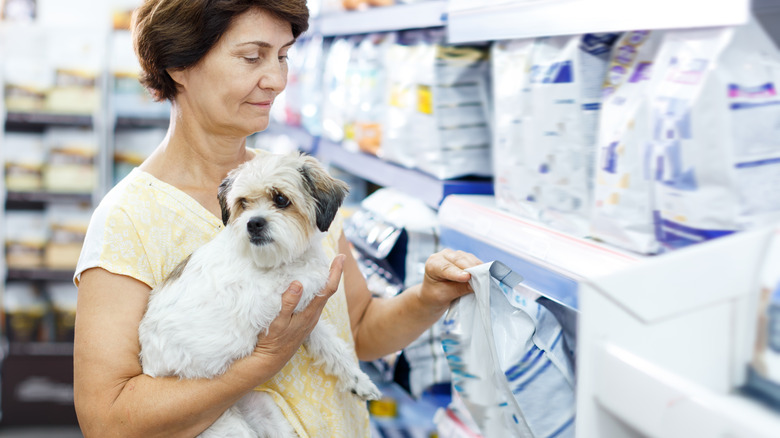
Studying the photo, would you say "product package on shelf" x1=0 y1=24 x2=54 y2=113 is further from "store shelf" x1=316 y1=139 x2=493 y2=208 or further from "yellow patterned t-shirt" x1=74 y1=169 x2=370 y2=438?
"yellow patterned t-shirt" x1=74 y1=169 x2=370 y2=438

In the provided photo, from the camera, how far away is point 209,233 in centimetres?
151

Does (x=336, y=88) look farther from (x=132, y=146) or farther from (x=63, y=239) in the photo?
(x=63, y=239)

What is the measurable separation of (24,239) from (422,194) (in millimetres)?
3891

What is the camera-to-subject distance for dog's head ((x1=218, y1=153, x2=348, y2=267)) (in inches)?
52.7

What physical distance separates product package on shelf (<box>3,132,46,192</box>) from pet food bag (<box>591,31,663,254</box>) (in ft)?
15.2

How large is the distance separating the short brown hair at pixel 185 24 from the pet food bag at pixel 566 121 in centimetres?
57

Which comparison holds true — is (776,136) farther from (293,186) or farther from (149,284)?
(149,284)

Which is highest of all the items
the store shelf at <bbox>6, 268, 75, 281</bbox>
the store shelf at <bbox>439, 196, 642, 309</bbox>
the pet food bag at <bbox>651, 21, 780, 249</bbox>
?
the pet food bag at <bbox>651, 21, 780, 249</bbox>

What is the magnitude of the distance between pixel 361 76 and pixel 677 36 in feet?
5.65

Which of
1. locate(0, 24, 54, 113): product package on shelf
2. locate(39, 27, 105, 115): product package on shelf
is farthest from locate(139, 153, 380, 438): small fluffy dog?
locate(0, 24, 54, 113): product package on shelf

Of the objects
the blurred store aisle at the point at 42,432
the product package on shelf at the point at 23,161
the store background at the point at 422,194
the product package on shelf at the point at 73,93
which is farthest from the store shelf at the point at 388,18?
the blurred store aisle at the point at 42,432

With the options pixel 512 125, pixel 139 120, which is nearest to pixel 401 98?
pixel 512 125

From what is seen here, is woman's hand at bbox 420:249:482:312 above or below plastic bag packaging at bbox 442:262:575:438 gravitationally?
above

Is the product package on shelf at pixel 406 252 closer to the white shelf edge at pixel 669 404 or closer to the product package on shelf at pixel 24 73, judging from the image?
the white shelf edge at pixel 669 404
